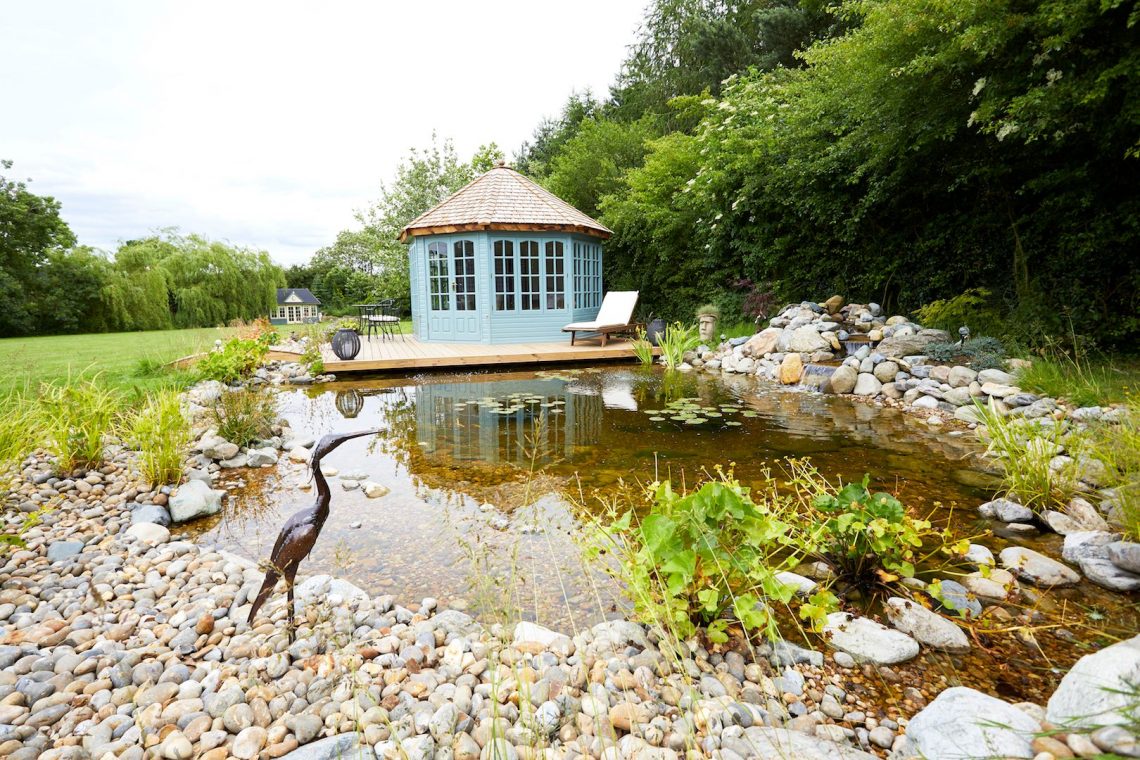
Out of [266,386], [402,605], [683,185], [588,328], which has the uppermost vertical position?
[683,185]

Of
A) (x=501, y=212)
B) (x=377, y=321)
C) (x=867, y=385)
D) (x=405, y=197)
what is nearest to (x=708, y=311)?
(x=867, y=385)

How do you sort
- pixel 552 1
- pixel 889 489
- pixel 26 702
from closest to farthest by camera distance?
pixel 26 702
pixel 889 489
pixel 552 1

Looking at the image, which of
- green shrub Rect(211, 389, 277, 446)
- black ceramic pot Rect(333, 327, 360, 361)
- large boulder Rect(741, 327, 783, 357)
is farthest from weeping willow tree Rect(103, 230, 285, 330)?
large boulder Rect(741, 327, 783, 357)

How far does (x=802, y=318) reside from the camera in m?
8.04

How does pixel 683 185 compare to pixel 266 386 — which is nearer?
pixel 266 386

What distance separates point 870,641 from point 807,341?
6.23 m

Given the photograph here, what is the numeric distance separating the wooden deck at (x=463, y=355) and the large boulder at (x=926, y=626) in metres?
6.94

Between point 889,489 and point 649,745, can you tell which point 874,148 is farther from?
point 649,745

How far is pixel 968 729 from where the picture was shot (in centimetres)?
125

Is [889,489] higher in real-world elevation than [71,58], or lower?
lower

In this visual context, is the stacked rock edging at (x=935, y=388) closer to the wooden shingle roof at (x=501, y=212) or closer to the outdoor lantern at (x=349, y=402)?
the wooden shingle roof at (x=501, y=212)

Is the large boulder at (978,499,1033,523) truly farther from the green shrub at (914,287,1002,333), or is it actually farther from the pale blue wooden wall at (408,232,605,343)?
the pale blue wooden wall at (408,232,605,343)

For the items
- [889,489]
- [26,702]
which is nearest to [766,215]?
[889,489]

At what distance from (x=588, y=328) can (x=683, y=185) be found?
4008 mm
